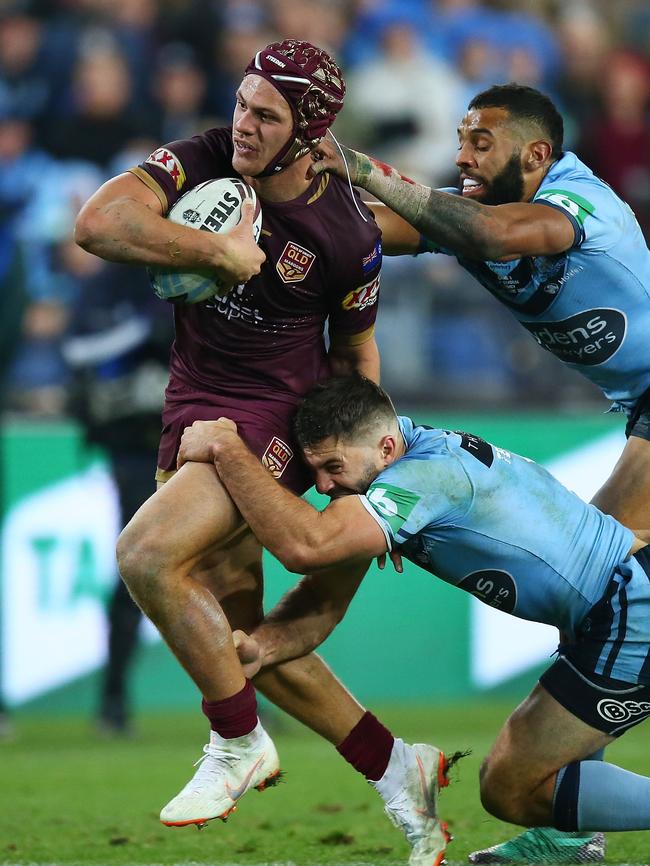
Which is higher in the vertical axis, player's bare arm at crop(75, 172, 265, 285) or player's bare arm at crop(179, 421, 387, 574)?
player's bare arm at crop(75, 172, 265, 285)

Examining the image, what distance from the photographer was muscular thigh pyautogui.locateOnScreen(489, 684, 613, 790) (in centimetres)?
513

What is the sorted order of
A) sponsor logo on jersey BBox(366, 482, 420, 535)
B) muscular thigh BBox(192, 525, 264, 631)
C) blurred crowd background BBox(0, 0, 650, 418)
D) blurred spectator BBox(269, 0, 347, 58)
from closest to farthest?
sponsor logo on jersey BBox(366, 482, 420, 535)
muscular thigh BBox(192, 525, 264, 631)
blurred crowd background BBox(0, 0, 650, 418)
blurred spectator BBox(269, 0, 347, 58)

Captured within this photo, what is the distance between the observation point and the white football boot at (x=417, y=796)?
5266 mm

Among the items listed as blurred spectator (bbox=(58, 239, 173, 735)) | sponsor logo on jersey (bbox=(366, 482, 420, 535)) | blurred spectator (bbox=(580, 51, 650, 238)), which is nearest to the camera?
sponsor logo on jersey (bbox=(366, 482, 420, 535))

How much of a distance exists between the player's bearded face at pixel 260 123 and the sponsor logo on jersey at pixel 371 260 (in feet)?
1.71

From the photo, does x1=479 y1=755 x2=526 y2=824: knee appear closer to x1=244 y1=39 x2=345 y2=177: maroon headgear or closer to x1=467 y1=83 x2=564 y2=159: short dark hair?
x1=244 y1=39 x2=345 y2=177: maroon headgear

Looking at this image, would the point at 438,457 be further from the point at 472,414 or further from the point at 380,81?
the point at 380,81

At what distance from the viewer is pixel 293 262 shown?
17.3ft

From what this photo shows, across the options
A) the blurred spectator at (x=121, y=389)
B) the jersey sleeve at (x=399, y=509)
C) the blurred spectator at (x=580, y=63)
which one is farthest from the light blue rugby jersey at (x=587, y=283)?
the blurred spectator at (x=580, y=63)

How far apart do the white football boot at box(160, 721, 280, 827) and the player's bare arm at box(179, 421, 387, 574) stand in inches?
26.9

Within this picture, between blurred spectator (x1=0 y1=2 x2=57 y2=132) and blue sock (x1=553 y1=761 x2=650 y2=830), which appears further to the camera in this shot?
blurred spectator (x1=0 y1=2 x2=57 y2=132)

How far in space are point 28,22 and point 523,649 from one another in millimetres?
6778

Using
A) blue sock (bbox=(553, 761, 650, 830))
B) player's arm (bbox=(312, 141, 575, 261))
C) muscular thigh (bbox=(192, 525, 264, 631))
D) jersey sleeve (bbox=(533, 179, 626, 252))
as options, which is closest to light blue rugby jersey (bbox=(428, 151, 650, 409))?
jersey sleeve (bbox=(533, 179, 626, 252))

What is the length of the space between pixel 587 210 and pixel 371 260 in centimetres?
87
